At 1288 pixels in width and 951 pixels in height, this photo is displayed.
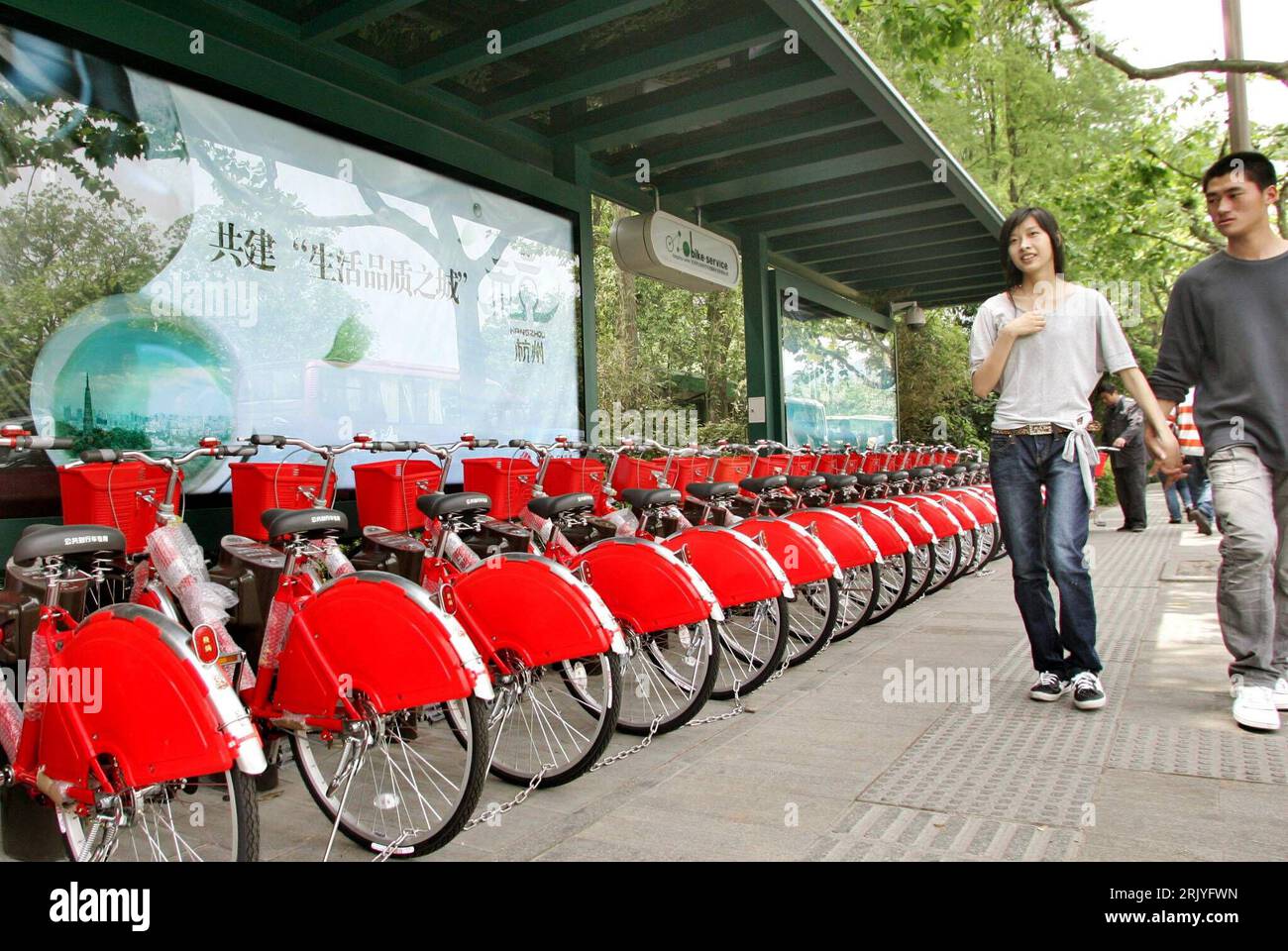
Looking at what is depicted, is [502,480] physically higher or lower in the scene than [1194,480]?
higher

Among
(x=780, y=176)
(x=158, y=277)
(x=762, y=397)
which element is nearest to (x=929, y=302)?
(x=762, y=397)

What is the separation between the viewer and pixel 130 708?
2.07 m

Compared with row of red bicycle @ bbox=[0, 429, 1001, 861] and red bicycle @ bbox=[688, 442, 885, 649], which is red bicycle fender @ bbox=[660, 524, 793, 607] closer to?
row of red bicycle @ bbox=[0, 429, 1001, 861]

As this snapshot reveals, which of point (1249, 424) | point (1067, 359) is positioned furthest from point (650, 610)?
point (1249, 424)

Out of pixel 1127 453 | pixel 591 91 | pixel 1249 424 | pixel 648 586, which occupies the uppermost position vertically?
pixel 591 91

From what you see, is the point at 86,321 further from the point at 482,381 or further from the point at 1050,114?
the point at 1050,114

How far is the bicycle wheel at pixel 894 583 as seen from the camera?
5891mm

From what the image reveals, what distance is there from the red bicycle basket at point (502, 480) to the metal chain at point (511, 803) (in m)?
1.58

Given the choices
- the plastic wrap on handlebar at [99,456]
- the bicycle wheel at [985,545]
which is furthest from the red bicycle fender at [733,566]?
the bicycle wheel at [985,545]

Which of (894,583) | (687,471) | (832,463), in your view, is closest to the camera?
(687,471)

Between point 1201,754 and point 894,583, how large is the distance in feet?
9.72

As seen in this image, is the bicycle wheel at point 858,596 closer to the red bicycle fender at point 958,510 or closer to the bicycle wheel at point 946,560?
the red bicycle fender at point 958,510

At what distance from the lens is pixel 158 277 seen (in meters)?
4.28

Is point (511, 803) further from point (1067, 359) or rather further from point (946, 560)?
point (946, 560)
